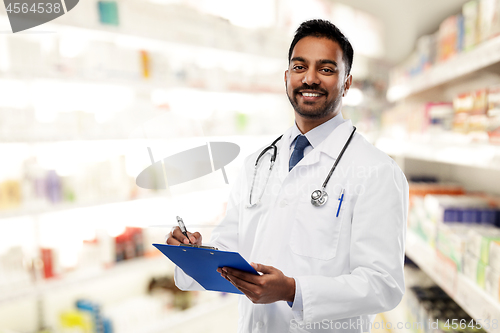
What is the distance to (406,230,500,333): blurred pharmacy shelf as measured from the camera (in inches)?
58.1

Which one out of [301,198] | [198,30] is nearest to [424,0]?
[198,30]

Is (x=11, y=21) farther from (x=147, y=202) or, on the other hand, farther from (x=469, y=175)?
(x=469, y=175)

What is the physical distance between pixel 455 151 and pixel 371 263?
1.13m

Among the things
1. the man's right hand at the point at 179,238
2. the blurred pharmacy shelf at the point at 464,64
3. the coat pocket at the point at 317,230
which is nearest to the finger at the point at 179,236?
the man's right hand at the point at 179,238

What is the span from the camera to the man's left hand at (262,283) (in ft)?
3.18

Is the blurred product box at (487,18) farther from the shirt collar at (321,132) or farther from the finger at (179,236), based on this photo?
the finger at (179,236)

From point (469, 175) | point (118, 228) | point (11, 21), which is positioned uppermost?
point (11, 21)

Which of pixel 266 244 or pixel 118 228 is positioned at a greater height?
pixel 266 244

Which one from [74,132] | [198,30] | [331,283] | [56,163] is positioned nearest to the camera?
[331,283]

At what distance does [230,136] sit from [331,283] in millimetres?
2480

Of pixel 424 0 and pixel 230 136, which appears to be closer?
pixel 424 0

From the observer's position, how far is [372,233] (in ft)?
3.66

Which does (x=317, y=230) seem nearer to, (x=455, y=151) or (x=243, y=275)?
(x=243, y=275)

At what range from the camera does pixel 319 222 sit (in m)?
1.22
